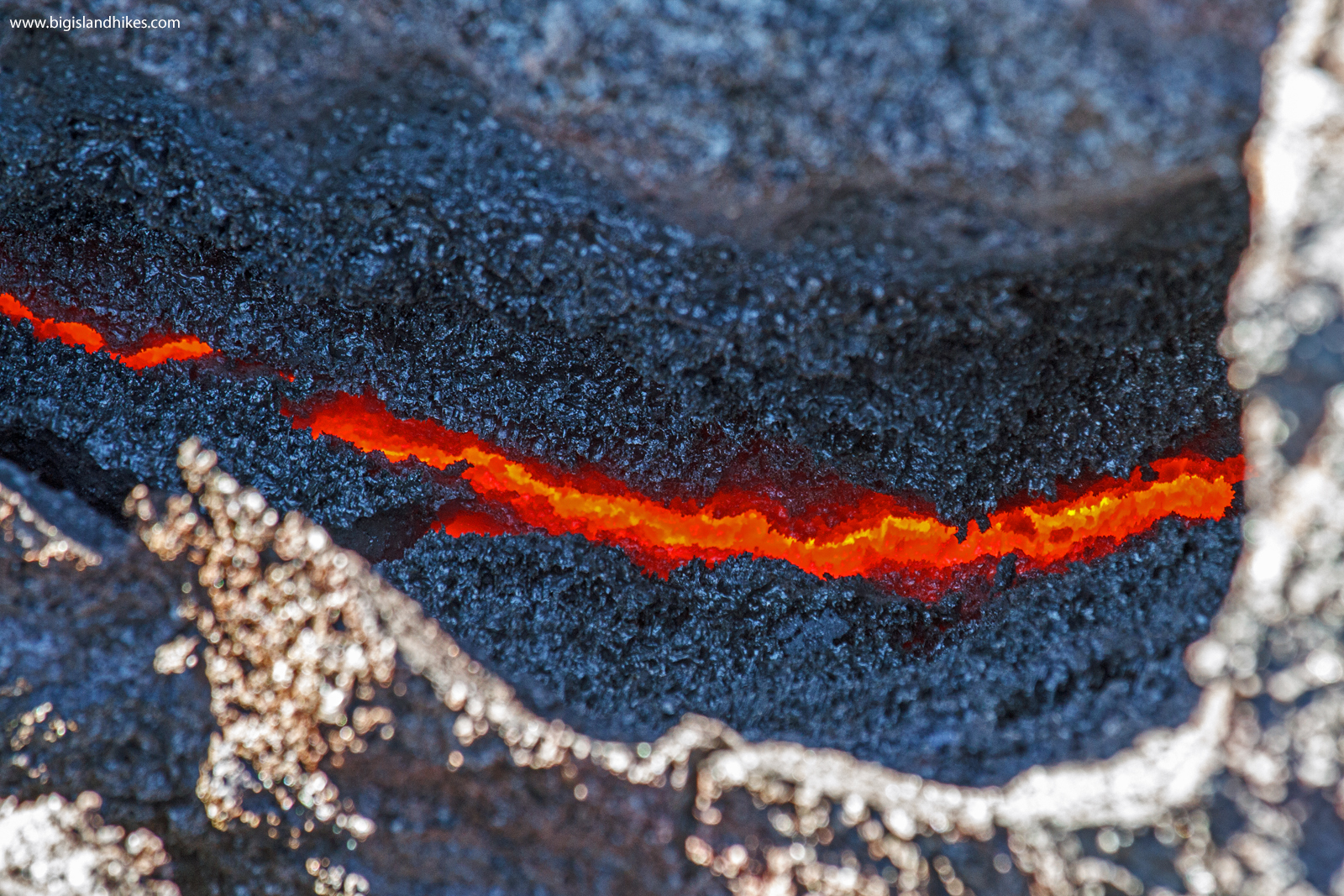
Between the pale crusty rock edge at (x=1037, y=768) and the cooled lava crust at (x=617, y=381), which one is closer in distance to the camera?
the pale crusty rock edge at (x=1037, y=768)

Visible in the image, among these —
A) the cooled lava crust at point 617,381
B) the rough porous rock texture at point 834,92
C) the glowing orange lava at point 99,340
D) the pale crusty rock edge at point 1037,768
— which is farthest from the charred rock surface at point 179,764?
the rough porous rock texture at point 834,92

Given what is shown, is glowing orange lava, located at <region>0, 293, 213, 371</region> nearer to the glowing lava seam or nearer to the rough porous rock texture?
the glowing lava seam

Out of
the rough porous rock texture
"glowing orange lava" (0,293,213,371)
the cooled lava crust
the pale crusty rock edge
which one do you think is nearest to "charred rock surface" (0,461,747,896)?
the pale crusty rock edge

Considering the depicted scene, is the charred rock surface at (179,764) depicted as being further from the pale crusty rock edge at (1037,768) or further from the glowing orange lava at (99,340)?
the glowing orange lava at (99,340)

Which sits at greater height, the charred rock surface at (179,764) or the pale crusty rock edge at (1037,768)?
the pale crusty rock edge at (1037,768)

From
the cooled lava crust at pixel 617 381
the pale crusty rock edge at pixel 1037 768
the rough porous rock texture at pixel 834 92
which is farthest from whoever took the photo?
the cooled lava crust at pixel 617 381

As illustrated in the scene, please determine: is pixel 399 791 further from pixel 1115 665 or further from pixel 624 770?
pixel 1115 665

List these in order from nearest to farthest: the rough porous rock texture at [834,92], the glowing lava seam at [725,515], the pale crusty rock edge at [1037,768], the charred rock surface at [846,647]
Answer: the pale crusty rock edge at [1037,768] < the rough porous rock texture at [834,92] < the charred rock surface at [846,647] < the glowing lava seam at [725,515]

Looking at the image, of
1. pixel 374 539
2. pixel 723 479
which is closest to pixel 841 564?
pixel 723 479
